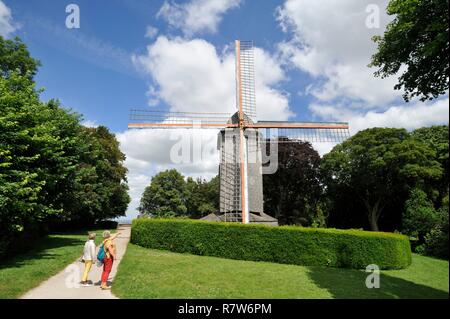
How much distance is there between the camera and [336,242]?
612 inches

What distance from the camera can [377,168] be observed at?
116 feet

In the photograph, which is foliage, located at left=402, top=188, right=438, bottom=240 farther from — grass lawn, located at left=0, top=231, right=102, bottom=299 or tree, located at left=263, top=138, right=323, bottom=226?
grass lawn, located at left=0, top=231, right=102, bottom=299

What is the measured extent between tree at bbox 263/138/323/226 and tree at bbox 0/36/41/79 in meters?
29.6

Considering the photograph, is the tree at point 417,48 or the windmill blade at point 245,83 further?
the windmill blade at point 245,83

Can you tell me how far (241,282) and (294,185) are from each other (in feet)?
115

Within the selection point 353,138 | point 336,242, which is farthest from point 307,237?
point 353,138

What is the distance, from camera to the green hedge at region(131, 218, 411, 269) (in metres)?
15.1

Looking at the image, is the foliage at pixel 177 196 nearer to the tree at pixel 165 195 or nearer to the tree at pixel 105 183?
the tree at pixel 165 195

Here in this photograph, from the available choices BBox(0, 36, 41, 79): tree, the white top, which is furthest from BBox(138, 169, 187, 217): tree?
the white top

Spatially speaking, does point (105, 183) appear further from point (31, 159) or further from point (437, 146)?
point (437, 146)

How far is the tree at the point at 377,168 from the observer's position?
32281 millimetres

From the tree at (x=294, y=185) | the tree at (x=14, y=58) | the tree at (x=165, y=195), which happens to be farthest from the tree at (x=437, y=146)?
the tree at (x=165, y=195)

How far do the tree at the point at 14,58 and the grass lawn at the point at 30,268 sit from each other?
18.1 metres
